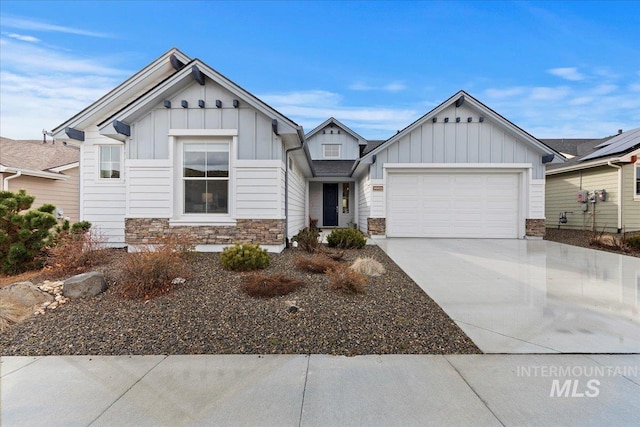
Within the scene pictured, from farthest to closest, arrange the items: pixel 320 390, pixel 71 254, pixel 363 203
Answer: pixel 363 203 → pixel 71 254 → pixel 320 390

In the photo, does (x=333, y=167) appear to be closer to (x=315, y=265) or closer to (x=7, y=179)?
(x=315, y=265)

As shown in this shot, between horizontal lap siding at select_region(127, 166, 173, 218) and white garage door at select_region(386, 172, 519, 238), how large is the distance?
7837 millimetres

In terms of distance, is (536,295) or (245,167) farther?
(245,167)

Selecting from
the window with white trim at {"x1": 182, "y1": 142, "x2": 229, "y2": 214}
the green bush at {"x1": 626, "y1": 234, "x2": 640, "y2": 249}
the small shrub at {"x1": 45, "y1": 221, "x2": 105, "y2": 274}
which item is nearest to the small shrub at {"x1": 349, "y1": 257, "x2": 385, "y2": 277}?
the window with white trim at {"x1": 182, "y1": 142, "x2": 229, "y2": 214}

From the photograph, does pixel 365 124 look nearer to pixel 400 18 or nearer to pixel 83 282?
pixel 400 18

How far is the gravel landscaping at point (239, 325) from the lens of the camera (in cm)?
306

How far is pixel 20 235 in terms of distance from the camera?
5867mm

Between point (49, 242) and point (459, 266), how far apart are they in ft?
28.8

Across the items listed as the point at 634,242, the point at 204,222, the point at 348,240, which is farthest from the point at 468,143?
the point at 204,222

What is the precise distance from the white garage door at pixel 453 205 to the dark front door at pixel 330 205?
576cm

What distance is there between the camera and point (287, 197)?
905 cm

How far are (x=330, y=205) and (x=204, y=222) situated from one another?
10170 mm

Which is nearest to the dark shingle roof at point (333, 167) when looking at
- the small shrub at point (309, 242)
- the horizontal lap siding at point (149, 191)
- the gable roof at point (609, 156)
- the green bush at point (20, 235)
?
the small shrub at point (309, 242)

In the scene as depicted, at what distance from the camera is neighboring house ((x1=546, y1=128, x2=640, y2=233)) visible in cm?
1228
